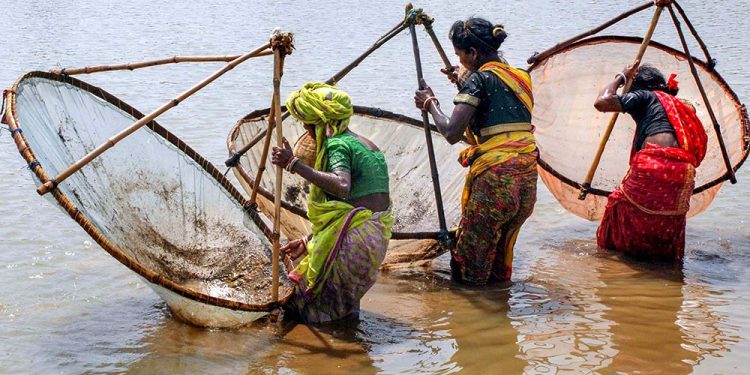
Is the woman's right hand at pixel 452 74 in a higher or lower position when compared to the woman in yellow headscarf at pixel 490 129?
higher

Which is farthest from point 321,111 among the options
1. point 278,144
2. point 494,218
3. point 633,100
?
point 633,100

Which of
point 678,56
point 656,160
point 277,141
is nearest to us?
point 277,141

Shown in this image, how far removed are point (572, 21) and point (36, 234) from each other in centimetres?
1215

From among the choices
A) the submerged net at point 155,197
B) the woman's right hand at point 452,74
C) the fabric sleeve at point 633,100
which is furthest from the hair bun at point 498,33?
the submerged net at point 155,197

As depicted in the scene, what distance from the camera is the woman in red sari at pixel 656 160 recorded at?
523 centimetres

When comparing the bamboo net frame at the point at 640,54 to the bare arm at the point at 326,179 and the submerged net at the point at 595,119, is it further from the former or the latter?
the bare arm at the point at 326,179

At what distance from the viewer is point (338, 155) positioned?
420 centimetres

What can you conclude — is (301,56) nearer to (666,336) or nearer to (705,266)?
(705,266)

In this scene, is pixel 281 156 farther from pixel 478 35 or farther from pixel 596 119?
pixel 596 119

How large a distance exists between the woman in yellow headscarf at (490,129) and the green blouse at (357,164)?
0.53 m

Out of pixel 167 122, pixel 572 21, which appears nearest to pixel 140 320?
pixel 167 122

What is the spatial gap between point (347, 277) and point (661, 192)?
6.81ft

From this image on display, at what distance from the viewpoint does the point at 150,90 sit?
10781mm

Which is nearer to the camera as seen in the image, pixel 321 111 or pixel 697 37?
pixel 321 111
